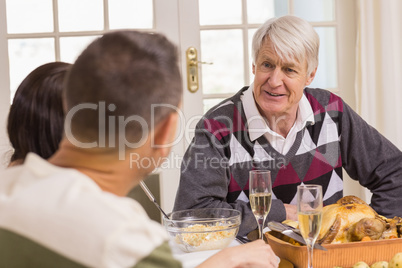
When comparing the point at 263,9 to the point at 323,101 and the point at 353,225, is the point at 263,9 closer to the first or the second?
the point at 323,101

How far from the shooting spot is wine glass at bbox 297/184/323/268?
113 cm

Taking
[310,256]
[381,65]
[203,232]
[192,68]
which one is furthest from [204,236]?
[381,65]

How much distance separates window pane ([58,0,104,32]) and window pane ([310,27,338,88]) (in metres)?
1.26

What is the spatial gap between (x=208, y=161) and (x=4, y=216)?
1126 mm

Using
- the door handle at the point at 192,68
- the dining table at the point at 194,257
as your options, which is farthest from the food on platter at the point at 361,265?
the door handle at the point at 192,68

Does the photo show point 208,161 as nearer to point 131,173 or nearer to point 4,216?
point 131,173

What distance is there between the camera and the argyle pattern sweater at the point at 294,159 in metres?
1.72

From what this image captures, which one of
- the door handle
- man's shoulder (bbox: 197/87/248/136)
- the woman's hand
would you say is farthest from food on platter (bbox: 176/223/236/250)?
the door handle

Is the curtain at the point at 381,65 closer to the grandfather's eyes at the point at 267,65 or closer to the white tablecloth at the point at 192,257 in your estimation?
the grandfather's eyes at the point at 267,65

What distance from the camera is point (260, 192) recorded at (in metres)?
1.35

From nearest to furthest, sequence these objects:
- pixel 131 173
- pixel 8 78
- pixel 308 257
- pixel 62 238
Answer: pixel 62 238 < pixel 131 173 < pixel 308 257 < pixel 8 78

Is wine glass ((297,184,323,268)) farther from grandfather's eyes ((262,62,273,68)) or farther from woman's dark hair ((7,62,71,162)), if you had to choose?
grandfather's eyes ((262,62,273,68))

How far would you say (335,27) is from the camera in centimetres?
312

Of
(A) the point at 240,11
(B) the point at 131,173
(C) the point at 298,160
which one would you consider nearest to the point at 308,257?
(B) the point at 131,173
